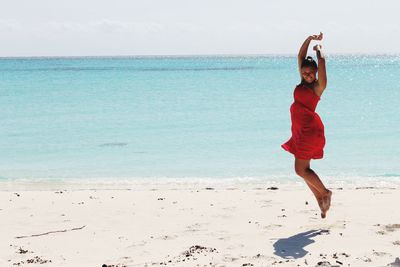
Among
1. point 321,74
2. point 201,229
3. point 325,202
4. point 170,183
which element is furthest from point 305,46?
point 170,183

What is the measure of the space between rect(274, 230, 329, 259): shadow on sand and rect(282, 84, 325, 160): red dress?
0.73 metres

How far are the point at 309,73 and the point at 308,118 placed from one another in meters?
0.43

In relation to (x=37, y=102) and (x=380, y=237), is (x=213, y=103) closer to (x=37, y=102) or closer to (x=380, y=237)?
(x=37, y=102)

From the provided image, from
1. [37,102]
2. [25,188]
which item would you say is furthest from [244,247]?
[37,102]

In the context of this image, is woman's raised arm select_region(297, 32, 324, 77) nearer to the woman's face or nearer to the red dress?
the woman's face

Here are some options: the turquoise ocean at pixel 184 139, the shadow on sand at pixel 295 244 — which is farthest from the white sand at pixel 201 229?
the turquoise ocean at pixel 184 139

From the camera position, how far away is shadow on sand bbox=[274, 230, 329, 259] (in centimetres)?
531

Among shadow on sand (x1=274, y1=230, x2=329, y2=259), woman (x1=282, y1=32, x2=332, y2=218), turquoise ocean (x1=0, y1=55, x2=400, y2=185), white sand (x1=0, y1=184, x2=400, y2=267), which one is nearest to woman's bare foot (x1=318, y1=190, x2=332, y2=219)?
woman (x1=282, y1=32, x2=332, y2=218)

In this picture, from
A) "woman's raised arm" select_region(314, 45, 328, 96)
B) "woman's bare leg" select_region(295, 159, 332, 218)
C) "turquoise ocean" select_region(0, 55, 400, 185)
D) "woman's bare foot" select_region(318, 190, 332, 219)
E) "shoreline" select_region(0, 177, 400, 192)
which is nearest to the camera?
"woman's raised arm" select_region(314, 45, 328, 96)

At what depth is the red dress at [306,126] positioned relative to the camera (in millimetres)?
5871

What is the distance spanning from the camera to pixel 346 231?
6004 mm

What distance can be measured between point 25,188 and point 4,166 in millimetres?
2965

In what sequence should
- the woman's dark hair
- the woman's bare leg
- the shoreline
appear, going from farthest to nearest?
1. the shoreline
2. the woman's bare leg
3. the woman's dark hair

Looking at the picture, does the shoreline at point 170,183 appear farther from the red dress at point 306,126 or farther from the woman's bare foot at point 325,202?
the red dress at point 306,126
